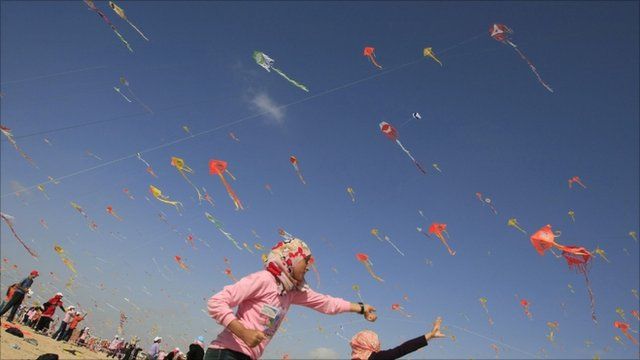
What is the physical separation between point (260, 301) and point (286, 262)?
331 millimetres

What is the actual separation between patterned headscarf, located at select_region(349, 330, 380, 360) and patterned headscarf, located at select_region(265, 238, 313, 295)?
2.96 feet

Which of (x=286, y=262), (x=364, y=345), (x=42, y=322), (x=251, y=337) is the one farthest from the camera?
(x=42, y=322)

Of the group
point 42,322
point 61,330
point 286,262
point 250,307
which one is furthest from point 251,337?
point 61,330

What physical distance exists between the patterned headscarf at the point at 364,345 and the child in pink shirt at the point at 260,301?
677 millimetres

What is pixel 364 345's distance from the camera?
343 cm

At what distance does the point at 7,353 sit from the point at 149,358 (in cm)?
681

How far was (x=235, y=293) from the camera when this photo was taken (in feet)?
8.89

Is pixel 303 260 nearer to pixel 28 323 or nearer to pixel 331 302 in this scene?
pixel 331 302

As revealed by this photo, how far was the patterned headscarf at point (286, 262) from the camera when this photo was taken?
9.72 feet

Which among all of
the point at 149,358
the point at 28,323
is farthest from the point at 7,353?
the point at 28,323

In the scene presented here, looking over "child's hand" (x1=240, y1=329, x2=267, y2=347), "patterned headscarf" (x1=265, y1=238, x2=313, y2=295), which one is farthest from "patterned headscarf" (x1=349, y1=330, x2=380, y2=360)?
"child's hand" (x1=240, y1=329, x2=267, y2=347)

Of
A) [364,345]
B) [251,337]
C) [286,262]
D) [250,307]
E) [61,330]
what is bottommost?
[61,330]

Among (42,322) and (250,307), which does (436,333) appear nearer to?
(250,307)

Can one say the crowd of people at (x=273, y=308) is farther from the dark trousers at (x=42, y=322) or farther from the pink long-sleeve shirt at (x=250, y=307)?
the dark trousers at (x=42, y=322)
